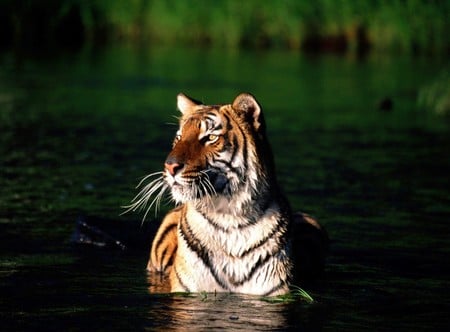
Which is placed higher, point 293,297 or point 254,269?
point 254,269

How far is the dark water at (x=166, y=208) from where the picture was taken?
28.4ft

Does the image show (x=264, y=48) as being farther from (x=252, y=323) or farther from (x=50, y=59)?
(x=252, y=323)

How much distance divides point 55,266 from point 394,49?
29.6 metres

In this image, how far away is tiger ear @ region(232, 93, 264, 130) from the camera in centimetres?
875

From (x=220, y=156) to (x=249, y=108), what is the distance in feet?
1.43

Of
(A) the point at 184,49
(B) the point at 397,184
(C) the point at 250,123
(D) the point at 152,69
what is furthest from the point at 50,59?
(C) the point at 250,123

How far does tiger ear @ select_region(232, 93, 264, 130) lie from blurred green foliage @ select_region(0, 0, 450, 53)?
25.0 m

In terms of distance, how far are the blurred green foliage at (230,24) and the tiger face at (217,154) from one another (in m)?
25.0

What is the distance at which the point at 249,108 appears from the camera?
28.9 ft

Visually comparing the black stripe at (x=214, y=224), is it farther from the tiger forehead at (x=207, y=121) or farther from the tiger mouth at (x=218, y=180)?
the tiger forehead at (x=207, y=121)

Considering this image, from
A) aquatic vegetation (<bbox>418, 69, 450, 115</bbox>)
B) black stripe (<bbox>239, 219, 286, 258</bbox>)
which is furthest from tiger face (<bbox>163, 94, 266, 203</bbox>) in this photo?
aquatic vegetation (<bbox>418, 69, 450, 115</bbox>)

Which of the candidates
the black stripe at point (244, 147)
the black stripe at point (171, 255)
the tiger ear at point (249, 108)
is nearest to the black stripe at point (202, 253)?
the black stripe at point (244, 147)

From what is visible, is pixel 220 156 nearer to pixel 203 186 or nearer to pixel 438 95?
pixel 203 186

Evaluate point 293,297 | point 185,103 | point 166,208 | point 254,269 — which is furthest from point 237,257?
point 166,208
